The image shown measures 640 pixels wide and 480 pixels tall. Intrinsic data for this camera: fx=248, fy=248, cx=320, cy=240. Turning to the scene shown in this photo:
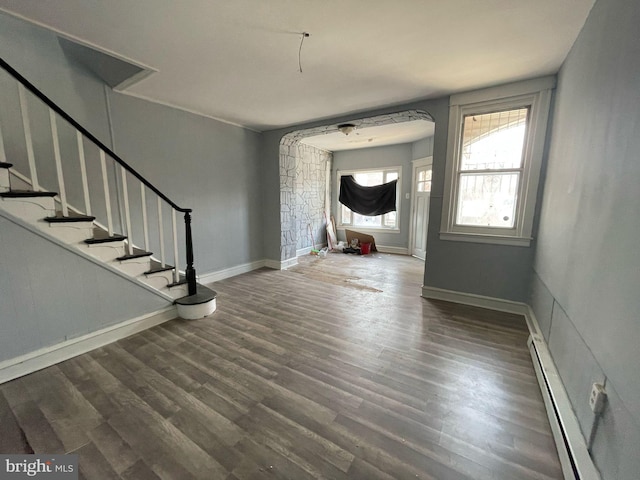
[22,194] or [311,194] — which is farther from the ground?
[311,194]

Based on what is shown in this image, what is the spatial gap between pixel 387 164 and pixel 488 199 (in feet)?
11.7

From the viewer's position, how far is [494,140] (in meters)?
3.04

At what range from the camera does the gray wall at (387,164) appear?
20.2 ft

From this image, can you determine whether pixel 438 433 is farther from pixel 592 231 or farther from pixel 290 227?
pixel 290 227

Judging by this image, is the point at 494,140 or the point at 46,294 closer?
the point at 46,294

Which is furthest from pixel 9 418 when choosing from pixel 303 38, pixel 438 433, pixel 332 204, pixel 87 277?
pixel 332 204

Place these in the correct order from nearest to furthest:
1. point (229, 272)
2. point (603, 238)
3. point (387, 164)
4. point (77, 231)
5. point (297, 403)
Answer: point (603, 238) → point (297, 403) → point (77, 231) → point (229, 272) → point (387, 164)

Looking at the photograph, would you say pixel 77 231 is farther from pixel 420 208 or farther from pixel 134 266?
pixel 420 208

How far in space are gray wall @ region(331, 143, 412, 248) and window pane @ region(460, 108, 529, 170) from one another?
2.99 meters

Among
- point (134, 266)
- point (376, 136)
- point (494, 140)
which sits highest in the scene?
point (376, 136)

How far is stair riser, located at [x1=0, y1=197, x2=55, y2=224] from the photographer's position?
1839 millimetres

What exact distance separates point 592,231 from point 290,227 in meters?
4.34

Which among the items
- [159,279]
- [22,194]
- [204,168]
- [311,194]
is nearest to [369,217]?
[311,194]

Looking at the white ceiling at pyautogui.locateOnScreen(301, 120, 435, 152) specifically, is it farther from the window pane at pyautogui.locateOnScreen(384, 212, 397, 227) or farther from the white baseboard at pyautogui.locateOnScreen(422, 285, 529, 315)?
the white baseboard at pyautogui.locateOnScreen(422, 285, 529, 315)
